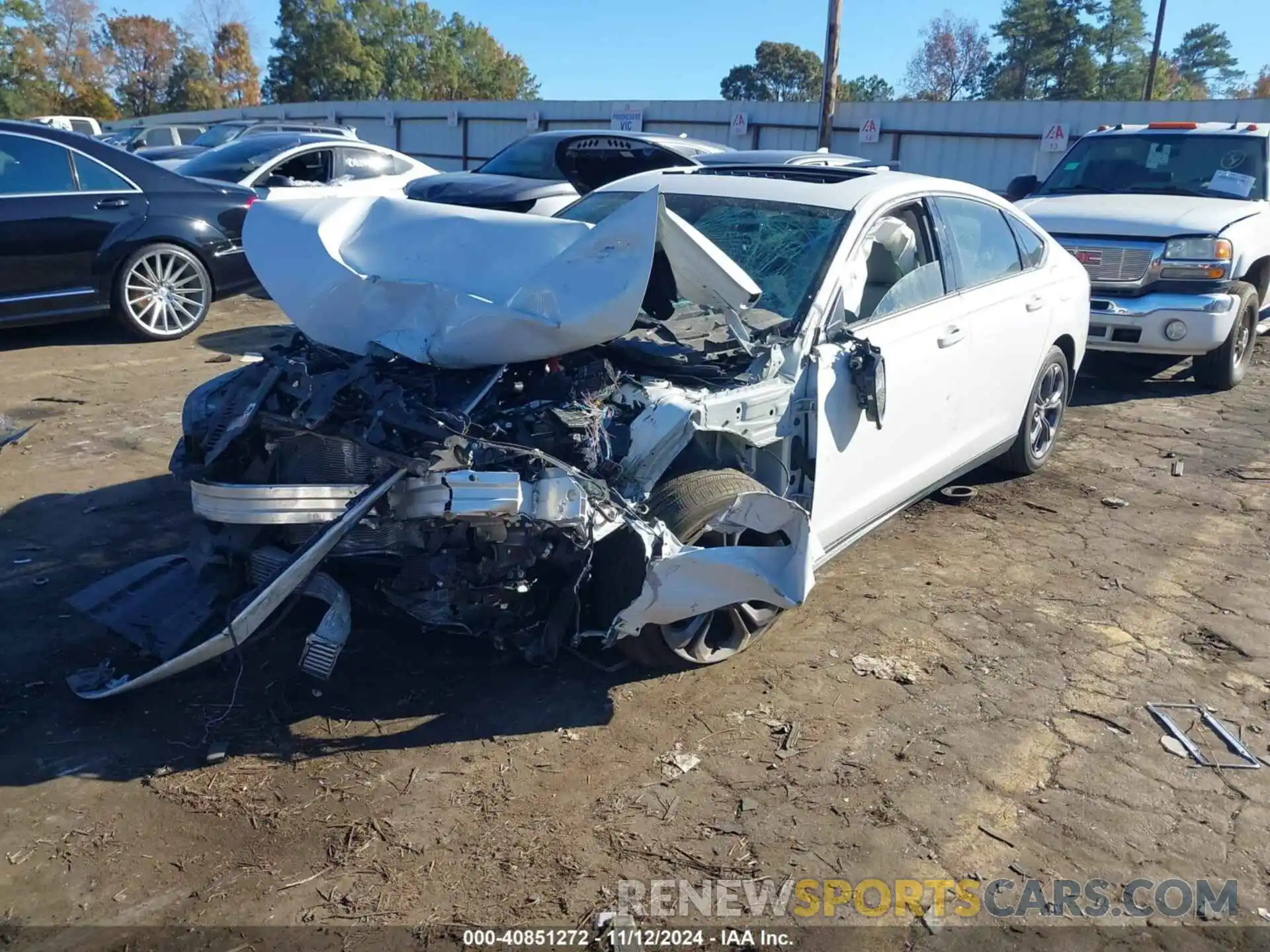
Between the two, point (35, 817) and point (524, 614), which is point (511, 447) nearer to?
point (524, 614)

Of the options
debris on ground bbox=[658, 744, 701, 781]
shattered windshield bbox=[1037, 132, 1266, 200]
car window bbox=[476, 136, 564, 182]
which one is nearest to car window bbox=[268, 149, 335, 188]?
car window bbox=[476, 136, 564, 182]

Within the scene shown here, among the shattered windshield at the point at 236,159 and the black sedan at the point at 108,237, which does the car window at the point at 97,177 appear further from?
the shattered windshield at the point at 236,159

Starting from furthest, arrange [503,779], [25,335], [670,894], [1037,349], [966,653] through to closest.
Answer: [25,335] < [1037,349] < [966,653] < [503,779] < [670,894]

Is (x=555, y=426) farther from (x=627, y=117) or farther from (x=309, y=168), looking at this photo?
(x=627, y=117)

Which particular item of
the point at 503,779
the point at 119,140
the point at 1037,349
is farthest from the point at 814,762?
the point at 119,140

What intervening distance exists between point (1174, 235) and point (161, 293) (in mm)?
8257

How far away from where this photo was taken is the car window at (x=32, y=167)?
→ 7.61 metres

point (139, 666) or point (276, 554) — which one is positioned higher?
point (276, 554)

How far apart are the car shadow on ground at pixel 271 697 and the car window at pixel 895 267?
1882mm

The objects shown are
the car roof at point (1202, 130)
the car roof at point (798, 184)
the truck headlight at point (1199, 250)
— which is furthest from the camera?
the car roof at point (1202, 130)

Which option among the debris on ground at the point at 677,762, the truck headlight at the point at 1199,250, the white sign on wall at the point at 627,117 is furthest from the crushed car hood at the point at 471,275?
the white sign on wall at the point at 627,117

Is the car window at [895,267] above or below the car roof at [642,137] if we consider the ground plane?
below

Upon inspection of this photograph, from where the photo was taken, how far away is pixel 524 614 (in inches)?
135

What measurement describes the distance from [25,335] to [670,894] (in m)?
8.26
